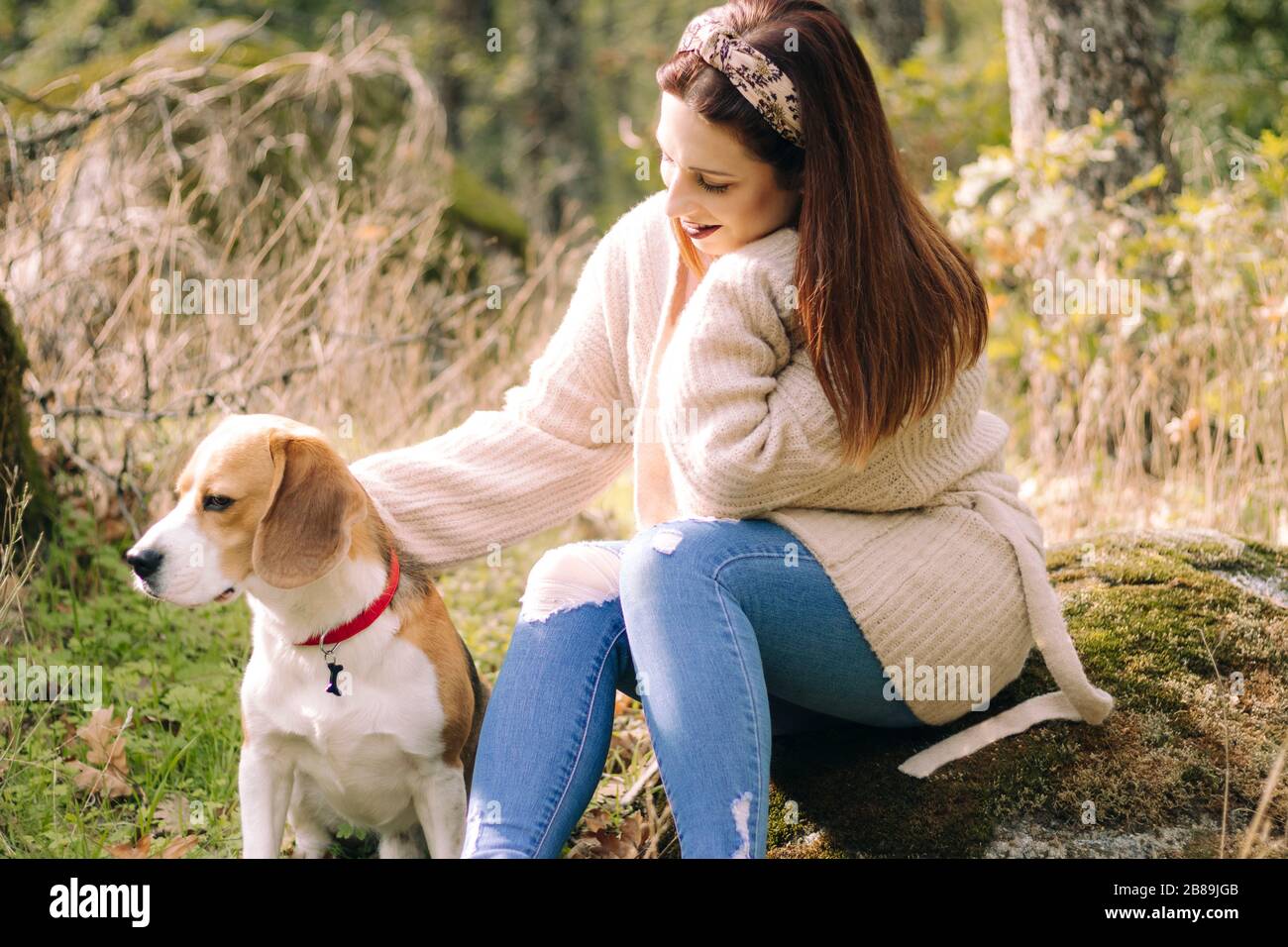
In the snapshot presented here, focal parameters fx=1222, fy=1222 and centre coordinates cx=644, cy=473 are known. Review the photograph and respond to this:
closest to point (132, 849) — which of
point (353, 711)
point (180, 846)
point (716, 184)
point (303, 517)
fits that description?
point (180, 846)

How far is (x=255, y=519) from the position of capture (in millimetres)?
2477

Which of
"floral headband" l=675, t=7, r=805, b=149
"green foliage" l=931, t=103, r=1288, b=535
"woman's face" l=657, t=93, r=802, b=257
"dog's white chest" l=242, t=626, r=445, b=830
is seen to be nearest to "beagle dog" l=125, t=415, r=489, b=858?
"dog's white chest" l=242, t=626, r=445, b=830

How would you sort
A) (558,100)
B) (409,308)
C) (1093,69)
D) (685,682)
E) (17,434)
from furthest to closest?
(558,100)
(409,308)
(1093,69)
(17,434)
(685,682)

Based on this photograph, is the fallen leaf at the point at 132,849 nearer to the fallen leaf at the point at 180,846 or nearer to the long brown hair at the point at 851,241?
the fallen leaf at the point at 180,846

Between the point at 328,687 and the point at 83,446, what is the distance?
232cm

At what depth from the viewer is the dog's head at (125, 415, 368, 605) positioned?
2387mm

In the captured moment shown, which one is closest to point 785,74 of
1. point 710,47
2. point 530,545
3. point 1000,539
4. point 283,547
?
point 710,47

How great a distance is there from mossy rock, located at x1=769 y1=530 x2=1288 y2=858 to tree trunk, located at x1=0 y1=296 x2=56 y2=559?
2359 mm

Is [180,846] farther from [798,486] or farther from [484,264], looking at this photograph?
[484,264]

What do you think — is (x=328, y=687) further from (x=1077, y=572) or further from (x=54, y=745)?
(x=1077, y=572)

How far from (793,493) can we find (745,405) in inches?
8.0

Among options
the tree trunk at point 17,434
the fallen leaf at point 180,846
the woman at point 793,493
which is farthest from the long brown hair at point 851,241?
the tree trunk at point 17,434

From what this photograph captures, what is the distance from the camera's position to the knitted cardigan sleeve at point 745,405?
240 cm
